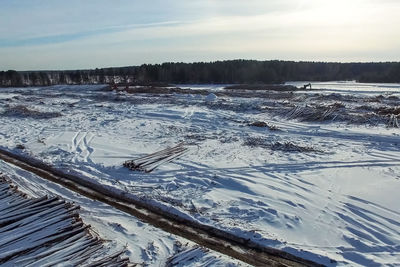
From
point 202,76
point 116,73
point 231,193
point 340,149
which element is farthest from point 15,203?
point 116,73

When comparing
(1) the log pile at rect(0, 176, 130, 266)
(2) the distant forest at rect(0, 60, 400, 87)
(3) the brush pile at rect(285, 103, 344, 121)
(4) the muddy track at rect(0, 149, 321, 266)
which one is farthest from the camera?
(2) the distant forest at rect(0, 60, 400, 87)

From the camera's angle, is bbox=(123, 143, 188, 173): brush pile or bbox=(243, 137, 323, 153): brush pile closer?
bbox=(123, 143, 188, 173): brush pile

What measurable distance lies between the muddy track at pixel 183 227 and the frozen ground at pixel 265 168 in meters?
0.24

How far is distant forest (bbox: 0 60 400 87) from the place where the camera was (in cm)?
7006

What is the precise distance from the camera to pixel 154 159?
1349cm

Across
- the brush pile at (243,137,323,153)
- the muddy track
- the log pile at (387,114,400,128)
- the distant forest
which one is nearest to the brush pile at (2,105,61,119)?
the muddy track

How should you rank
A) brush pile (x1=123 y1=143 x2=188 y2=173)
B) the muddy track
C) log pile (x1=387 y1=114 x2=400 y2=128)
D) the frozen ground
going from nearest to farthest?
the muddy track
the frozen ground
brush pile (x1=123 y1=143 x2=188 y2=173)
log pile (x1=387 y1=114 x2=400 y2=128)

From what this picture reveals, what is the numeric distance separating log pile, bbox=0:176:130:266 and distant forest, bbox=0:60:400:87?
58.9m

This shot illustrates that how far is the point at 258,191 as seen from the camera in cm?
1042

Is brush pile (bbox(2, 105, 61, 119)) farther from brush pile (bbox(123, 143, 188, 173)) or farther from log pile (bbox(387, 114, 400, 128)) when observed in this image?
log pile (bbox(387, 114, 400, 128))

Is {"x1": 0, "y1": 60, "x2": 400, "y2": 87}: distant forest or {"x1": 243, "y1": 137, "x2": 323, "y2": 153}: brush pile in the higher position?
{"x1": 0, "y1": 60, "x2": 400, "y2": 87}: distant forest

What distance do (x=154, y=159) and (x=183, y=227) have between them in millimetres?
5406

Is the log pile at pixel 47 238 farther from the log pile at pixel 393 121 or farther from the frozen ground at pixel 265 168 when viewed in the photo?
the log pile at pixel 393 121

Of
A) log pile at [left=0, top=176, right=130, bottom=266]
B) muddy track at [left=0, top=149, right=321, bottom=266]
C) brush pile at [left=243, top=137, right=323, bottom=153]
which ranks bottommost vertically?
muddy track at [left=0, top=149, right=321, bottom=266]
